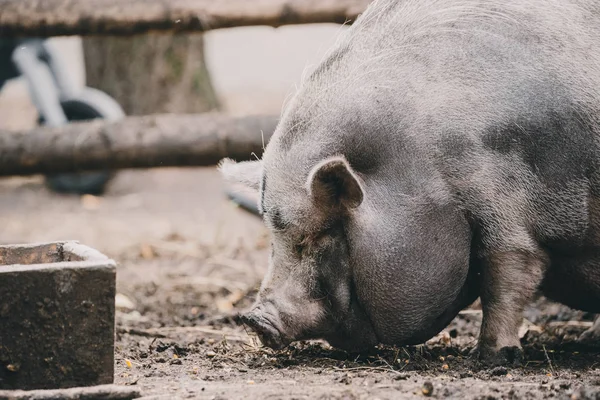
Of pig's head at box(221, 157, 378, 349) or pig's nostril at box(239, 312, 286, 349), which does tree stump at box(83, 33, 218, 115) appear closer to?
pig's head at box(221, 157, 378, 349)

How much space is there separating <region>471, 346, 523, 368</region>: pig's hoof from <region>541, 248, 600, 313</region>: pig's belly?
0.32 meters

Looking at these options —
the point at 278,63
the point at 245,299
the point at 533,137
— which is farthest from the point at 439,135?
the point at 278,63

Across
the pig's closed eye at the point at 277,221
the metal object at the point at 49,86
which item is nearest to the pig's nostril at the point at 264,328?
the pig's closed eye at the point at 277,221

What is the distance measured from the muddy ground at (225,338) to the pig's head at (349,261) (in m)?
0.15

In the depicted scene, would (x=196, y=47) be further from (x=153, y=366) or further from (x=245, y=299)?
(x=153, y=366)

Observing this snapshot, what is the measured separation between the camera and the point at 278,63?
19109mm

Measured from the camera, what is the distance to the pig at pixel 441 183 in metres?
3.33

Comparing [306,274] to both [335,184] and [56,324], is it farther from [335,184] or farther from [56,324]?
[56,324]

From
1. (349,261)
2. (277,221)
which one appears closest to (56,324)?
(277,221)

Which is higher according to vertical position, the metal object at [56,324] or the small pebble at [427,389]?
the metal object at [56,324]

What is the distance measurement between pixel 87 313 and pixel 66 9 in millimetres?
2768

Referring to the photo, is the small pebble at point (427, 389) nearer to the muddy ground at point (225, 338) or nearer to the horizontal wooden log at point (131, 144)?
the muddy ground at point (225, 338)

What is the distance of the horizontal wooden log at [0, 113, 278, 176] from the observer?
546 centimetres

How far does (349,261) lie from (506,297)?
0.57 metres
